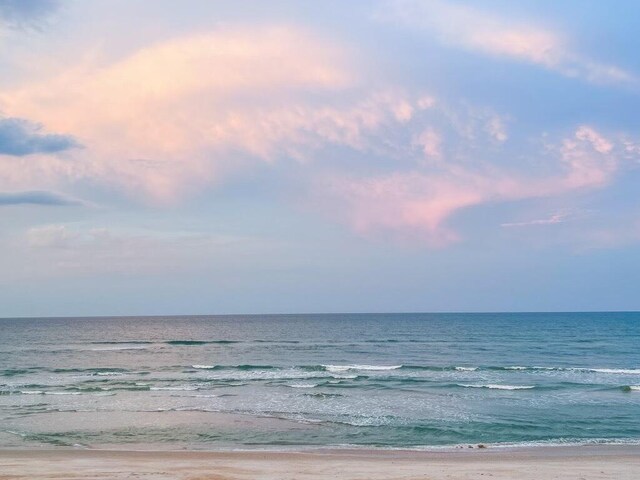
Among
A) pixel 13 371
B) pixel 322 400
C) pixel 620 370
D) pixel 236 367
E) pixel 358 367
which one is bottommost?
pixel 13 371

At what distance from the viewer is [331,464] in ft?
55.0

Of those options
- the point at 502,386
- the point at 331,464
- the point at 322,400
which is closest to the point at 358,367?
the point at 502,386

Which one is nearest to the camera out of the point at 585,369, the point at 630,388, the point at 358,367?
the point at 630,388

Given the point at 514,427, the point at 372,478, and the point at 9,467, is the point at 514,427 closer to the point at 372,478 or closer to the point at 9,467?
the point at 372,478

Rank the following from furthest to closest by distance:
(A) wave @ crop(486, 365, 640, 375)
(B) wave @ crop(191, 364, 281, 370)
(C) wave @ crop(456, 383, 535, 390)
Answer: (B) wave @ crop(191, 364, 281, 370) → (A) wave @ crop(486, 365, 640, 375) → (C) wave @ crop(456, 383, 535, 390)

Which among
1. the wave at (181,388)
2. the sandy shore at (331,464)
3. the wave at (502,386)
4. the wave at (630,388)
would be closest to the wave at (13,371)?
the wave at (181,388)

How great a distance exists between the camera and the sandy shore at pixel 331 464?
15.1 m

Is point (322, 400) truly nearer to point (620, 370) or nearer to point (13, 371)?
point (620, 370)

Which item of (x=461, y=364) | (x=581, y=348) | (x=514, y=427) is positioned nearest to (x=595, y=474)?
(x=514, y=427)

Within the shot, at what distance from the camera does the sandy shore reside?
595 inches

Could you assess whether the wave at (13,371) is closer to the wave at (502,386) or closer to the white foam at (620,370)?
the wave at (502,386)

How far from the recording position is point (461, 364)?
153 feet

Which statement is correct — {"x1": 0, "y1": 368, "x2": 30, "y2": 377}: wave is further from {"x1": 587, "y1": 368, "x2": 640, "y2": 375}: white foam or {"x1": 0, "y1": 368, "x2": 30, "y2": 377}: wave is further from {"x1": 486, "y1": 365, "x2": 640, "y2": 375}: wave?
{"x1": 587, "y1": 368, "x2": 640, "y2": 375}: white foam

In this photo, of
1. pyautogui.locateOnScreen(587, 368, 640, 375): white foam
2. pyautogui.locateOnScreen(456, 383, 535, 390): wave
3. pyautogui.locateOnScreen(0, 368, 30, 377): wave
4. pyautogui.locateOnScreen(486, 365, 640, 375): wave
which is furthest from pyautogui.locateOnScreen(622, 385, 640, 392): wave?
pyautogui.locateOnScreen(0, 368, 30, 377): wave
